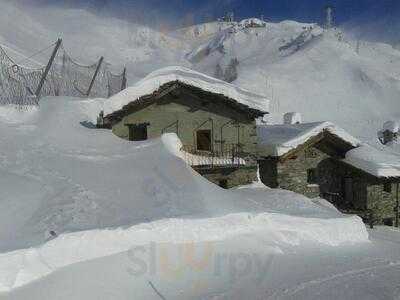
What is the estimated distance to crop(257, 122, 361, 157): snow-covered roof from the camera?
22.6 meters

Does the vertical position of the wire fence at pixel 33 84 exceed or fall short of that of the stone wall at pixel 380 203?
it exceeds it

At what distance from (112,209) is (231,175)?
10407 mm

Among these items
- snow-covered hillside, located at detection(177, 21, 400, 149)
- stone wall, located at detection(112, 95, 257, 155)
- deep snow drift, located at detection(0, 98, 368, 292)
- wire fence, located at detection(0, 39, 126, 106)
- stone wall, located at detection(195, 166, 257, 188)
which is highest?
snow-covered hillside, located at detection(177, 21, 400, 149)

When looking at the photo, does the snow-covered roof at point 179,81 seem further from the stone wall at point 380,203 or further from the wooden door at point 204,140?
the stone wall at point 380,203

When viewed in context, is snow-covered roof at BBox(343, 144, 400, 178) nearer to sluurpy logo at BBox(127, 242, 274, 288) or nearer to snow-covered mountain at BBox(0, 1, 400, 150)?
sluurpy logo at BBox(127, 242, 274, 288)

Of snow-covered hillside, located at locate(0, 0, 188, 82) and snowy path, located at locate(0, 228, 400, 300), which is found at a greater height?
snow-covered hillside, located at locate(0, 0, 188, 82)

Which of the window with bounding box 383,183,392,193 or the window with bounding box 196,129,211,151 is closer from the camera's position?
the window with bounding box 196,129,211,151

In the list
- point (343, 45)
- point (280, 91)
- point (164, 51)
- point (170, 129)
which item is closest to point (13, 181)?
point (170, 129)

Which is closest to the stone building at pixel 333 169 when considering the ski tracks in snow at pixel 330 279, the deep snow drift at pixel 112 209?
the deep snow drift at pixel 112 209

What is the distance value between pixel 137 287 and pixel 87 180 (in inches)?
184

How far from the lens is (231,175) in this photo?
68.4 feet

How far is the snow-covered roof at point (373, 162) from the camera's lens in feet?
76.3

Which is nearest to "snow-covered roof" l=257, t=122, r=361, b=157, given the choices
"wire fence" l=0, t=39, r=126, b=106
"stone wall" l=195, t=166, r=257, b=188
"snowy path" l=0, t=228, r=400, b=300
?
"stone wall" l=195, t=166, r=257, b=188

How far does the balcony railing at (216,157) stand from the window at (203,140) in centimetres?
37
